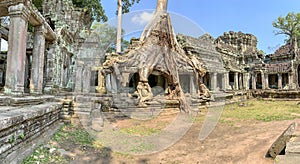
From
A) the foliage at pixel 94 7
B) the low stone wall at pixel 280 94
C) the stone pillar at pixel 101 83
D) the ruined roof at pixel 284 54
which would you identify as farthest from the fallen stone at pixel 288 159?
the ruined roof at pixel 284 54

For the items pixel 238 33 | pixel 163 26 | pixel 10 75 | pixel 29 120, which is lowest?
pixel 29 120

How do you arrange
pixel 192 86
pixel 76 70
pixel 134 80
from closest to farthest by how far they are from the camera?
pixel 192 86, pixel 76 70, pixel 134 80

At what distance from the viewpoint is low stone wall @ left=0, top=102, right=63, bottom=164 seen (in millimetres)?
2939

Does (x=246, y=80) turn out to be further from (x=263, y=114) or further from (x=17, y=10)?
(x=17, y=10)

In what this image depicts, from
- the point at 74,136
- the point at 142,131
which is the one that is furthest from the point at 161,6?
the point at 74,136

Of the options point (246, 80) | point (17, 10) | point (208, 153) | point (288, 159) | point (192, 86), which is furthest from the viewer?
point (246, 80)

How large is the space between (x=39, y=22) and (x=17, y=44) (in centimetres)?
206

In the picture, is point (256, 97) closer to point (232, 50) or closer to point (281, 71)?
point (281, 71)

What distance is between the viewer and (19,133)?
3453 millimetres

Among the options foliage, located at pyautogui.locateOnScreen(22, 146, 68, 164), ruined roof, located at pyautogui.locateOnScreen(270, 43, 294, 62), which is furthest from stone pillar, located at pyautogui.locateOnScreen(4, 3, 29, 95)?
ruined roof, located at pyautogui.locateOnScreen(270, 43, 294, 62)

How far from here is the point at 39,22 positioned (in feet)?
23.8

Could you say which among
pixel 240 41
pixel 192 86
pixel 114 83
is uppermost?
pixel 240 41

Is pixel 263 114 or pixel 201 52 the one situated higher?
pixel 201 52

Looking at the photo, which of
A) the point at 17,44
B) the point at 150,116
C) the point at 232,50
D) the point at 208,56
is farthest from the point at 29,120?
the point at 232,50
